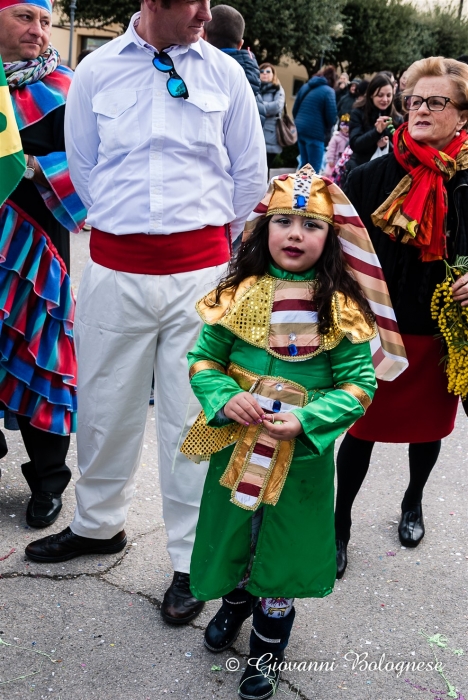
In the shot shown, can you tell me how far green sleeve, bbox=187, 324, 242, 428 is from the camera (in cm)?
223

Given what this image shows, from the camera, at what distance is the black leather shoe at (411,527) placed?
11.3 feet

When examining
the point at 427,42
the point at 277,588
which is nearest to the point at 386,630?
the point at 277,588

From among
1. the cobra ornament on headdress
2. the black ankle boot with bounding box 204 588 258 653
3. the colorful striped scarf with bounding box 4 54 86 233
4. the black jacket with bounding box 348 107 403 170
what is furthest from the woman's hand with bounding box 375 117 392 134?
the black ankle boot with bounding box 204 588 258 653

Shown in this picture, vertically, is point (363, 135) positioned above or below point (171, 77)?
below

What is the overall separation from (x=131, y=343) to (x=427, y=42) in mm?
36306

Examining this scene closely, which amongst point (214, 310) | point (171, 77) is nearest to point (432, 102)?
point (171, 77)

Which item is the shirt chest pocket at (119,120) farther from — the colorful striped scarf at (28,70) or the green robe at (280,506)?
the green robe at (280,506)

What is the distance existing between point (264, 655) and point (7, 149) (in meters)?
1.78

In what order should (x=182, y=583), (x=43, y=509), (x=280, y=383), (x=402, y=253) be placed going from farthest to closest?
(x=43, y=509)
(x=402, y=253)
(x=182, y=583)
(x=280, y=383)

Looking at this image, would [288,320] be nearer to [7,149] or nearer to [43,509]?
[7,149]

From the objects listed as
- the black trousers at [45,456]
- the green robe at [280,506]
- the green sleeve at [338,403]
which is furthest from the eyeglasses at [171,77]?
the black trousers at [45,456]

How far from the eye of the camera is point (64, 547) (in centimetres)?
311

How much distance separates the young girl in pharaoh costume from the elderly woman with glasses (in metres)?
0.47

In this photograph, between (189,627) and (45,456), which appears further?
(45,456)
